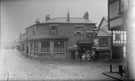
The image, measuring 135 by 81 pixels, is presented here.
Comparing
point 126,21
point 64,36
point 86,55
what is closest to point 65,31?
point 64,36

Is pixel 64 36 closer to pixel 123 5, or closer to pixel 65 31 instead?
pixel 65 31

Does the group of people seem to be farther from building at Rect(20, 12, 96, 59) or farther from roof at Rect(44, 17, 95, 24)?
roof at Rect(44, 17, 95, 24)

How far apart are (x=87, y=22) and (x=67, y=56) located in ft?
3.61

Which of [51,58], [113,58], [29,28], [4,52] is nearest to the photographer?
[4,52]

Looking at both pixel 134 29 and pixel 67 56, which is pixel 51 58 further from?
pixel 134 29

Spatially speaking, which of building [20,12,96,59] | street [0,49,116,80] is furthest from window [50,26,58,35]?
street [0,49,116,80]

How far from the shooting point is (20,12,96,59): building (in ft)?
12.4

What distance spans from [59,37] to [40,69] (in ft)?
3.38

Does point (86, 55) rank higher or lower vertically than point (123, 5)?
lower

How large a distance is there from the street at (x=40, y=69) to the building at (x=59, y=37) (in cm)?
25

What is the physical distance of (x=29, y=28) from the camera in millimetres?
3523

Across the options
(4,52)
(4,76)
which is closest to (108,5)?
(4,52)

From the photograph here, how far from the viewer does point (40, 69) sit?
4059 mm

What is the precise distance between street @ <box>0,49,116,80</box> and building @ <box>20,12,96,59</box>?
0.82 ft
